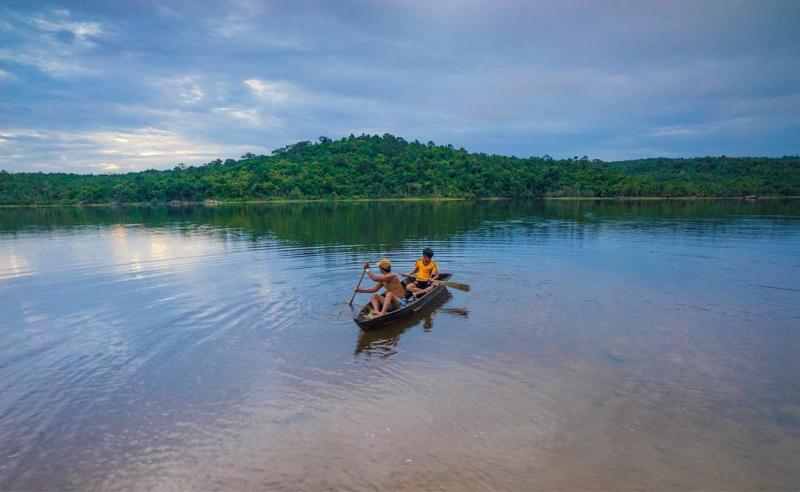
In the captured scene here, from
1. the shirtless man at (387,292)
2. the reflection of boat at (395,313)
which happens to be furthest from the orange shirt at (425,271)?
the shirtless man at (387,292)

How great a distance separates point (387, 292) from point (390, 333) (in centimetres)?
120

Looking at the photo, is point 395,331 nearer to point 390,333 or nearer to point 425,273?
point 390,333

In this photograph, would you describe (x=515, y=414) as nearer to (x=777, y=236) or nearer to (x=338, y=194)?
(x=777, y=236)

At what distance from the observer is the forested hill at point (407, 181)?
369 ft

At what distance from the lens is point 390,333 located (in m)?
11.8

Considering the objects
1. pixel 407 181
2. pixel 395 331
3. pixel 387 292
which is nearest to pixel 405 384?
pixel 395 331

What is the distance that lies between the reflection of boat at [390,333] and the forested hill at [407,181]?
338 ft

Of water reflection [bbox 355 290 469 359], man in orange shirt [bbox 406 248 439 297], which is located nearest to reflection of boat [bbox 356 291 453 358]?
water reflection [bbox 355 290 469 359]

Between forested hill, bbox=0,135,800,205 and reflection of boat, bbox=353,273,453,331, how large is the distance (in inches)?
4032

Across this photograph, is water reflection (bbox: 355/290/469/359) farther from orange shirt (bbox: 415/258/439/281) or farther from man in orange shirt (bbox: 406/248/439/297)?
orange shirt (bbox: 415/258/439/281)

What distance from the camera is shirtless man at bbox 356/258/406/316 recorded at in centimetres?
1226

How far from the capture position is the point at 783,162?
135 m

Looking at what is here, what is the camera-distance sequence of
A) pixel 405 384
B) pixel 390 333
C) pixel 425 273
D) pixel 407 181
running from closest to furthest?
pixel 405 384 < pixel 390 333 < pixel 425 273 < pixel 407 181

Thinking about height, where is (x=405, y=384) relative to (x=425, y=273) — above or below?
below
